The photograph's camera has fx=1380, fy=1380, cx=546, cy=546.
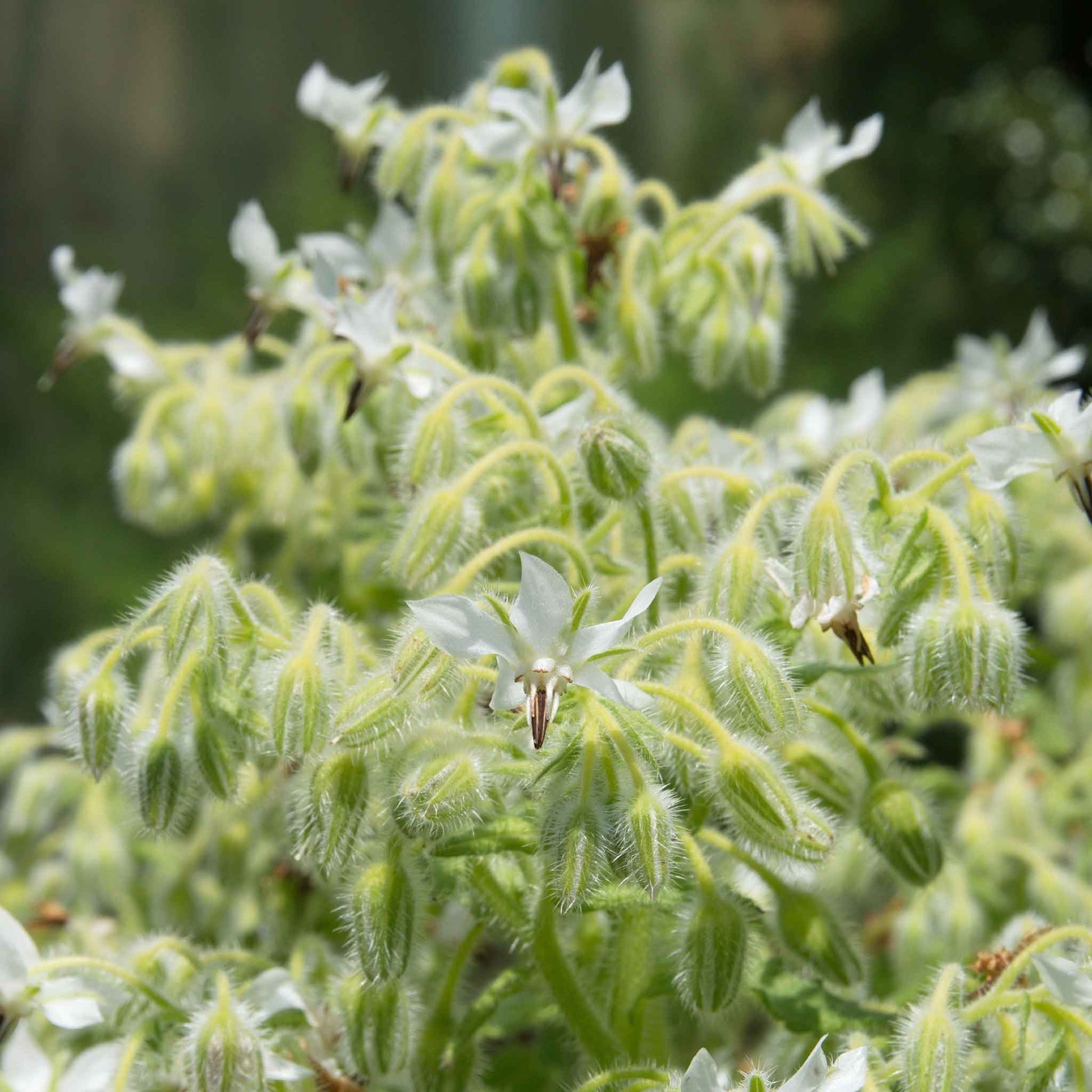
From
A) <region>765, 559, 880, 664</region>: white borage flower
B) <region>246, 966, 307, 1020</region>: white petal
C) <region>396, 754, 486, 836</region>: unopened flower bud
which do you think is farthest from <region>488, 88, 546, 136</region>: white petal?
<region>246, 966, 307, 1020</region>: white petal

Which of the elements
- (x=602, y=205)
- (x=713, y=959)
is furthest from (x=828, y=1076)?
(x=602, y=205)

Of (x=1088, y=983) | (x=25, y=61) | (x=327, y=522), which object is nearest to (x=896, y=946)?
(x=1088, y=983)

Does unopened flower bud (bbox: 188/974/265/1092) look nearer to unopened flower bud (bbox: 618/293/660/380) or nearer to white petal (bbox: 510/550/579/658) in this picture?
white petal (bbox: 510/550/579/658)

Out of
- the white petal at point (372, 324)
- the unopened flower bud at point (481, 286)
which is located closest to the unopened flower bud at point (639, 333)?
the unopened flower bud at point (481, 286)

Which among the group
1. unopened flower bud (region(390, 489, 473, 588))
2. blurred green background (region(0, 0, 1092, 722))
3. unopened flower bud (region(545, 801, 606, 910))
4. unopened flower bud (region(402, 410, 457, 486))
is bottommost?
unopened flower bud (region(545, 801, 606, 910))

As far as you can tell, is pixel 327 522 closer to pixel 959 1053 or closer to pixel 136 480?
pixel 136 480

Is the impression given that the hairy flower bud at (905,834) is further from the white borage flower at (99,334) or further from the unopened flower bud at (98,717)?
the white borage flower at (99,334)
